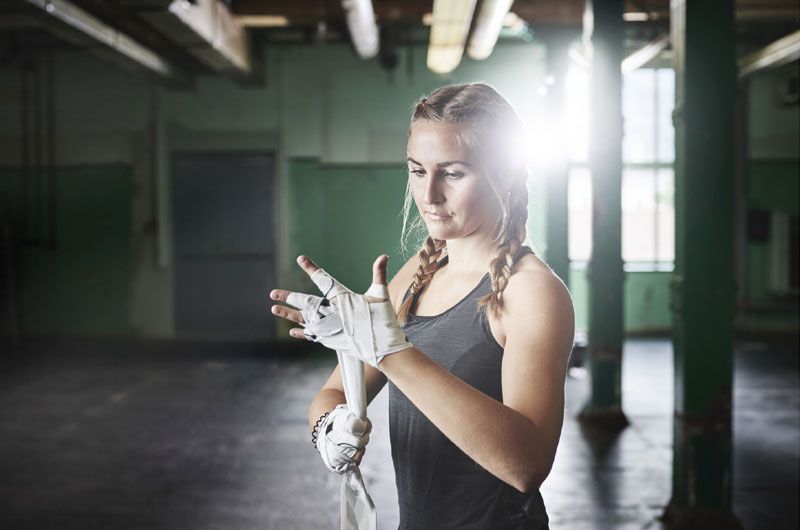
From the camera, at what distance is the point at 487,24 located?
6.30 m

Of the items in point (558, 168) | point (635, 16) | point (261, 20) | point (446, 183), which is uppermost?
point (261, 20)

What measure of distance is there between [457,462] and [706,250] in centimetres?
238

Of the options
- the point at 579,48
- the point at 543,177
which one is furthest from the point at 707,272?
the point at 543,177

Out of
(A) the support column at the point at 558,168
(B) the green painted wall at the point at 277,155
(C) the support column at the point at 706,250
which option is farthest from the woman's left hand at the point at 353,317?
(B) the green painted wall at the point at 277,155

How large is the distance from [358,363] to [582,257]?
8.97 metres

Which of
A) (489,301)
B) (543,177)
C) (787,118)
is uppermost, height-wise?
(787,118)

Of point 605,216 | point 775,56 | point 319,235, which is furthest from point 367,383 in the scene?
point 319,235

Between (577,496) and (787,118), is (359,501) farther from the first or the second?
(787,118)

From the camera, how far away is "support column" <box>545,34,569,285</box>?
271 inches

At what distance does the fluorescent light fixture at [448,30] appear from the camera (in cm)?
568

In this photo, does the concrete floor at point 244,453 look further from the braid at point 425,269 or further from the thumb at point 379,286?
the thumb at point 379,286

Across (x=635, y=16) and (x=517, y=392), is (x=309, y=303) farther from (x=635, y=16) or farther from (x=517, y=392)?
(x=635, y=16)

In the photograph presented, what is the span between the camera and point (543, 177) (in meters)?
9.18

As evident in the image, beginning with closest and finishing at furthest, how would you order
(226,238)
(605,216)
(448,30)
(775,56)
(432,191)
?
(432,191) < (605,216) < (775,56) < (448,30) < (226,238)
